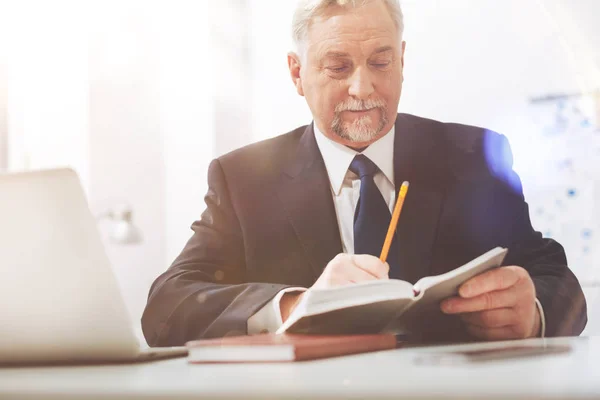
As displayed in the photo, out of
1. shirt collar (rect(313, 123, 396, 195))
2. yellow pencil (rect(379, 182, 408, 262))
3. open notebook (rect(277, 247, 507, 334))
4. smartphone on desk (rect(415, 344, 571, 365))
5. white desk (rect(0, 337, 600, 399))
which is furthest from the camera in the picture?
shirt collar (rect(313, 123, 396, 195))

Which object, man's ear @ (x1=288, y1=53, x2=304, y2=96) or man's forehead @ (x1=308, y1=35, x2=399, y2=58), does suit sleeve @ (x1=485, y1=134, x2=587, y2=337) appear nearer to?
man's forehead @ (x1=308, y1=35, x2=399, y2=58)

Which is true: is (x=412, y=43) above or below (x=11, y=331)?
above

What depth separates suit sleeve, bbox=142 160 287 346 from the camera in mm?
1030

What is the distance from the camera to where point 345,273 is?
97 cm

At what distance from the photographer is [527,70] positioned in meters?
2.31

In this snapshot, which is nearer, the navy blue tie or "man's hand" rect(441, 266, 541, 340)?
"man's hand" rect(441, 266, 541, 340)

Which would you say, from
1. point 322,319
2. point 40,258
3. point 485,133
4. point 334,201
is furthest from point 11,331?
point 485,133

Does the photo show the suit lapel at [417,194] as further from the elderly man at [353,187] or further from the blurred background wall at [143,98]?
the blurred background wall at [143,98]

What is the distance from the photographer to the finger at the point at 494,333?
0.97 m

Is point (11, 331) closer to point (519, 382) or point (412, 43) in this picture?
point (519, 382)

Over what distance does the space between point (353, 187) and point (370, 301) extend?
95cm

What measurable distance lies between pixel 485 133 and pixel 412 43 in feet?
2.18

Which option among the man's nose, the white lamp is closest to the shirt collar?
the man's nose

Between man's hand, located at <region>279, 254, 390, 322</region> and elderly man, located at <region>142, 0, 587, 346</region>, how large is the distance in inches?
14.9
